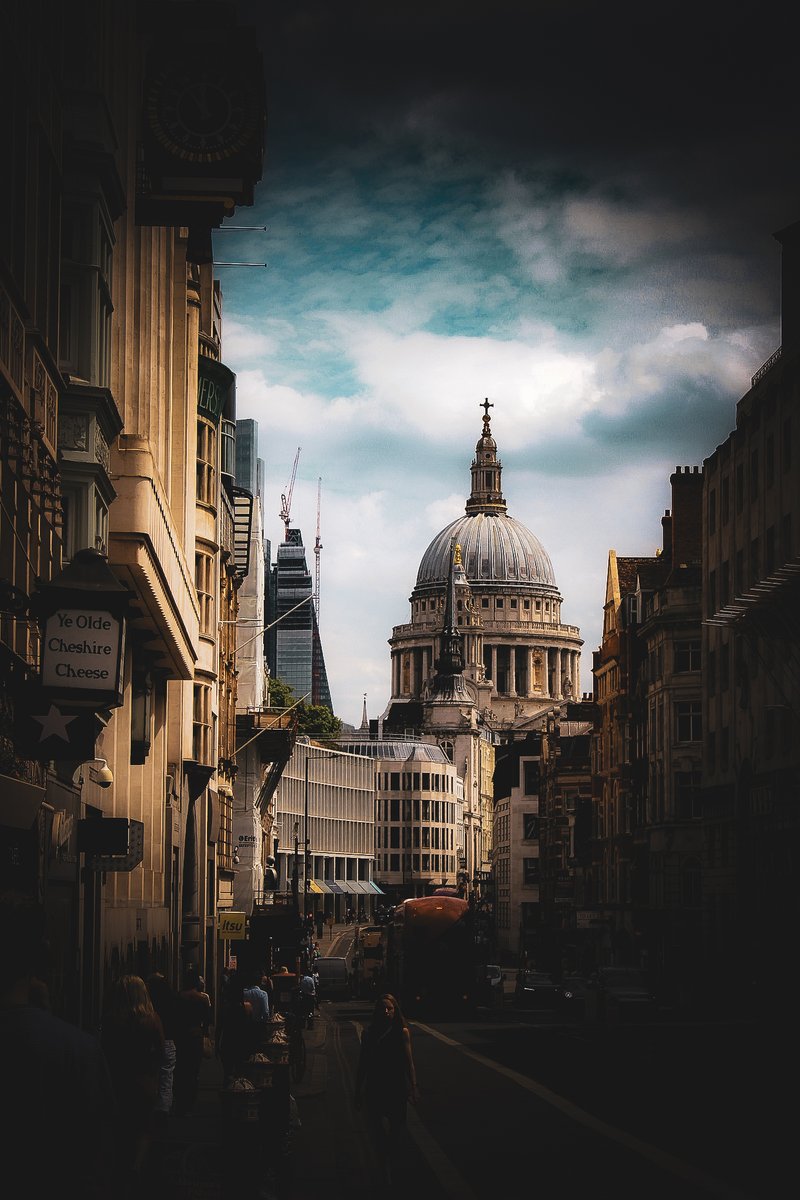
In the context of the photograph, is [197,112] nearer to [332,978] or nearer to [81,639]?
[81,639]

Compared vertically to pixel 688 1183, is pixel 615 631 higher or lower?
higher

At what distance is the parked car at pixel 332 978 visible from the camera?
305 feet

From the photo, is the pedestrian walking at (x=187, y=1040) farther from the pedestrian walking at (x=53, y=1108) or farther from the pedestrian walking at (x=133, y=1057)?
the pedestrian walking at (x=53, y=1108)

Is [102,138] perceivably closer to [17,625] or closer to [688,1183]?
[17,625]

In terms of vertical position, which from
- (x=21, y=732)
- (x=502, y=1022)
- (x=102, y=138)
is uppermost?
(x=102, y=138)

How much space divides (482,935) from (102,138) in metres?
53.6

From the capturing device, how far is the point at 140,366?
38.3m

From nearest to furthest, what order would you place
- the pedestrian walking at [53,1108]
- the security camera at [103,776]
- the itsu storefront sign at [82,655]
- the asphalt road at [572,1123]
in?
1. the pedestrian walking at [53,1108]
2. the itsu storefront sign at [82,655]
3. the asphalt road at [572,1123]
4. the security camera at [103,776]

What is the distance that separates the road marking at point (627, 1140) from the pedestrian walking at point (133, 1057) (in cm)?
606

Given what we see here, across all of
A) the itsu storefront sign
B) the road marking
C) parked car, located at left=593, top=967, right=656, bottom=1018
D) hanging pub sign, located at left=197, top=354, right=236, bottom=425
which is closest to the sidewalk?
the road marking

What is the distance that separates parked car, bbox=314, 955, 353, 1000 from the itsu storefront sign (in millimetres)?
74953

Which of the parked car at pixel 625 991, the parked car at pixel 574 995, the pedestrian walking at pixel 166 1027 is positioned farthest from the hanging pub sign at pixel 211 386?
the pedestrian walking at pixel 166 1027

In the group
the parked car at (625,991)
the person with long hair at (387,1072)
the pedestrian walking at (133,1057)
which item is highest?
the pedestrian walking at (133,1057)

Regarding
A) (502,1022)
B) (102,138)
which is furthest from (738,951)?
(102,138)
